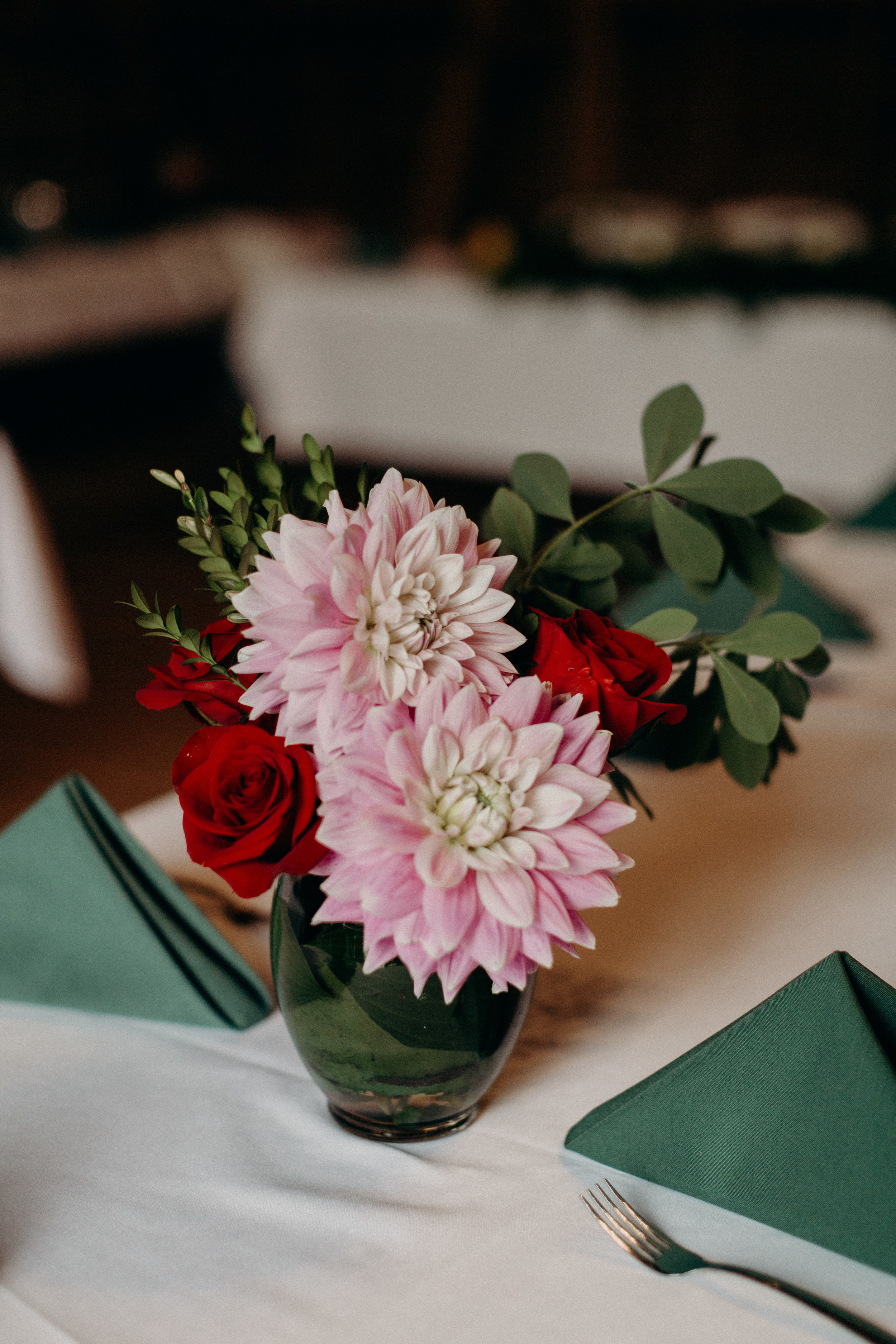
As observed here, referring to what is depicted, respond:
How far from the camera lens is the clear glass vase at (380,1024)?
1.90ft

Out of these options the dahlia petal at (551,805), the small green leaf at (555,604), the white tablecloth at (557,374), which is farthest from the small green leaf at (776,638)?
the white tablecloth at (557,374)

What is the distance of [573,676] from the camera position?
556 millimetres

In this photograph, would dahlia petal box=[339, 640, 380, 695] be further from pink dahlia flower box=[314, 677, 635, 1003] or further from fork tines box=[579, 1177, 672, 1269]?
fork tines box=[579, 1177, 672, 1269]

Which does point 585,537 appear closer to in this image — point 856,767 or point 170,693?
point 170,693

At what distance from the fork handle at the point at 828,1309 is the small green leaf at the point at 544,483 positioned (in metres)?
0.41

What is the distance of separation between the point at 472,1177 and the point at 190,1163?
15 cm

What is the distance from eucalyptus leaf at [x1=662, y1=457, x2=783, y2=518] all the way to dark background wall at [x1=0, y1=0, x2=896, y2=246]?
5343mm

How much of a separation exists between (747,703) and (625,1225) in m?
0.29

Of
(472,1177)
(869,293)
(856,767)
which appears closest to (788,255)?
(869,293)

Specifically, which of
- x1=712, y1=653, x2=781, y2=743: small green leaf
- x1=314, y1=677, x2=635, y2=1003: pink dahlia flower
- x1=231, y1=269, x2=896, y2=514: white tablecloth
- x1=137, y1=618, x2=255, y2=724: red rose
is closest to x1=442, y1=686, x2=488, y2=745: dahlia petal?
x1=314, y1=677, x2=635, y2=1003: pink dahlia flower

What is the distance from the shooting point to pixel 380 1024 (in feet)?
1.92

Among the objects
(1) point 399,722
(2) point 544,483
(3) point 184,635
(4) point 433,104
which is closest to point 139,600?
(3) point 184,635

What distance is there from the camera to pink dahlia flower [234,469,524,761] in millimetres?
516

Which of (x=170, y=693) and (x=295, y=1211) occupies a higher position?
(x=170, y=693)
